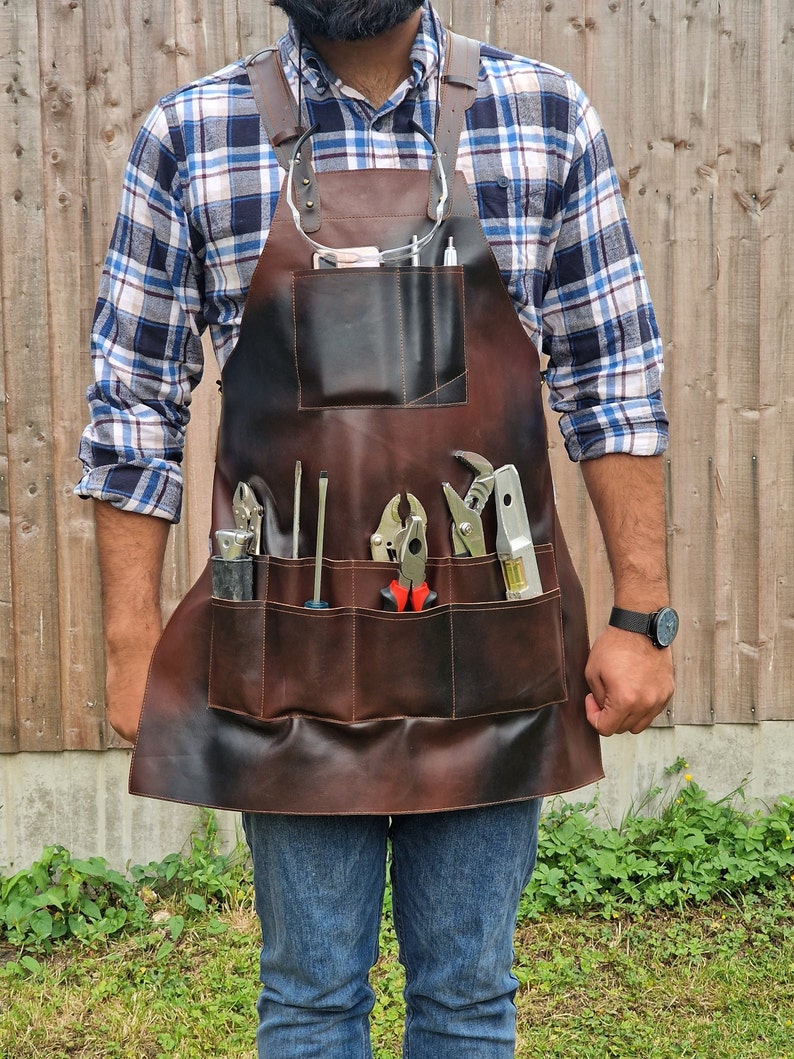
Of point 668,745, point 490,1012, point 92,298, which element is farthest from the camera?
point 668,745

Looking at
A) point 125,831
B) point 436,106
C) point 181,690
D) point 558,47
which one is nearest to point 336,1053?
point 181,690

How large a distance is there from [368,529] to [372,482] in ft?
0.24

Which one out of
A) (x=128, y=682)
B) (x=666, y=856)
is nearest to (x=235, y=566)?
→ (x=128, y=682)

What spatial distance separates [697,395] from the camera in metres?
3.43

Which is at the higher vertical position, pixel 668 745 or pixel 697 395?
pixel 697 395

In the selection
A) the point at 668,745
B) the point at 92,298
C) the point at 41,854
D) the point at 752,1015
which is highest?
the point at 92,298

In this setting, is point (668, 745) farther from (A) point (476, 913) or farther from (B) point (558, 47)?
(B) point (558, 47)

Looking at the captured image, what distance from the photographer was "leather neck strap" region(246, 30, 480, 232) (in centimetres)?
162

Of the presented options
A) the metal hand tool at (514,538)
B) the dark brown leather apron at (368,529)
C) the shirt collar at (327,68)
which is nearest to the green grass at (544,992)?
the dark brown leather apron at (368,529)

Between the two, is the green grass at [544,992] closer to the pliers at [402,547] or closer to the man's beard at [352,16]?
the pliers at [402,547]

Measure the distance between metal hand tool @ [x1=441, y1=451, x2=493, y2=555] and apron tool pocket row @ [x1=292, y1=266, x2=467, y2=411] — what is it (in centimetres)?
12

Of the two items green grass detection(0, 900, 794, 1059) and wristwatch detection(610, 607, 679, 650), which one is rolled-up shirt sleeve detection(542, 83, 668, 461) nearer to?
wristwatch detection(610, 607, 679, 650)

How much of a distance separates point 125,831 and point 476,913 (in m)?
2.09

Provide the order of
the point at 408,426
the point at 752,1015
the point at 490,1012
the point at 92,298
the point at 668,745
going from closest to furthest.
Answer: the point at 408,426
the point at 490,1012
the point at 752,1015
the point at 92,298
the point at 668,745
